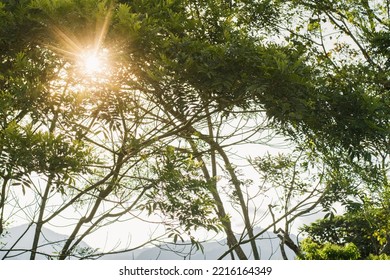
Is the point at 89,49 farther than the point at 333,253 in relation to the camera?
No

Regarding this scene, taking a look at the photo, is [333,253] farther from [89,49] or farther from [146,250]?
[89,49]

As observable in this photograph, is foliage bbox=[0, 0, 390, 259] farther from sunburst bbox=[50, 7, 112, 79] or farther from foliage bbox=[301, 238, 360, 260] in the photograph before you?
foliage bbox=[301, 238, 360, 260]

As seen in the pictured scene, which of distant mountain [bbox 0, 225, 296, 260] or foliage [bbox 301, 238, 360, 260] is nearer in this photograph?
distant mountain [bbox 0, 225, 296, 260]

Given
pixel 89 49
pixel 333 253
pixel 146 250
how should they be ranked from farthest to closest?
pixel 333 253 → pixel 146 250 → pixel 89 49

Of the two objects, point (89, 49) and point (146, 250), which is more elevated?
point (89, 49)

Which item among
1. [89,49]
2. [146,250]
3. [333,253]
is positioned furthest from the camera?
[333,253]

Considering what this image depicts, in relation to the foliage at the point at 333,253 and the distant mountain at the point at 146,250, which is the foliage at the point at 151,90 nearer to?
the distant mountain at the point at 146,250

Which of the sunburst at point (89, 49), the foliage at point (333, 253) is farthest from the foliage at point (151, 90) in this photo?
the foliage at point (333, 253)

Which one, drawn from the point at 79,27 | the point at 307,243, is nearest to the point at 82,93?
the point at 79,27

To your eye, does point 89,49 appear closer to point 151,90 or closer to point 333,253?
point 151,90

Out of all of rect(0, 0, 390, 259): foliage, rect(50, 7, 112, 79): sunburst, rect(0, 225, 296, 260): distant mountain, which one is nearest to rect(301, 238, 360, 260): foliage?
rect(0, 225, 296, 260): distant mountain

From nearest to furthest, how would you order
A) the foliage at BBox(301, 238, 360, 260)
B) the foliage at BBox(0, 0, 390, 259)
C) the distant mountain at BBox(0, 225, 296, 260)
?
the foliage at BBox(0, 0, 390, 259)
the distant mountain at BBox(0, 225, 296, 260)
the foliage at BBox(301, 238, 360, 260)

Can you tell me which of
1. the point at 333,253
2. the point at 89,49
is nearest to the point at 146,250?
the point at 333,253
